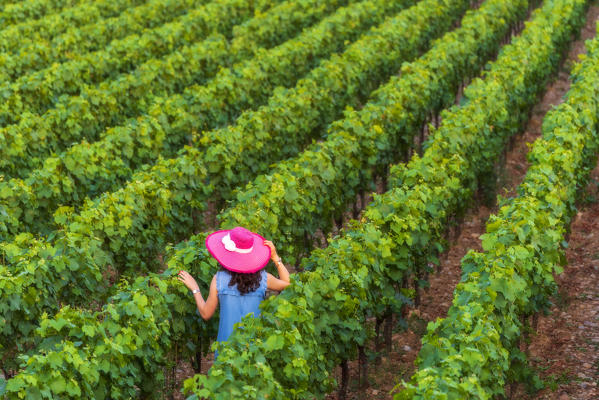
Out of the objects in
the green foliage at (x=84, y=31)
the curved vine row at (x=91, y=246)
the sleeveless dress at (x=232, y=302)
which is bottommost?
the green foliage at (x=84, y=31)

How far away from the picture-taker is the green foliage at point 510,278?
20.6ft

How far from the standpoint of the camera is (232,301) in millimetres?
7082

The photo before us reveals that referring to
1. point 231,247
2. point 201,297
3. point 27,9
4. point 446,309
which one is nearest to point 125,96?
point 446,309

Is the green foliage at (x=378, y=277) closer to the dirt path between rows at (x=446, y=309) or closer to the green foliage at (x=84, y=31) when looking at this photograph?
the dirt path between rows at (x=446, y=309)

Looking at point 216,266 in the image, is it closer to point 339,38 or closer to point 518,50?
point 518,50

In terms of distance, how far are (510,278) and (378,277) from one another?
1418 millimetres

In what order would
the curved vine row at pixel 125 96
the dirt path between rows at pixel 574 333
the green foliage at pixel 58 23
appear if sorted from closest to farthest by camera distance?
1. the dirt path between rows at pixel 574 333
2. the curved vine row at pixel 125 96
3. the green foliage at pixel 58 23

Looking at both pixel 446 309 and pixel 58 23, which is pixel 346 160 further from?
pixel 58 23

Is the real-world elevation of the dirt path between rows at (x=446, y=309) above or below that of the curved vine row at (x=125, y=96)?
below

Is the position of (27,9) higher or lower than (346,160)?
lower

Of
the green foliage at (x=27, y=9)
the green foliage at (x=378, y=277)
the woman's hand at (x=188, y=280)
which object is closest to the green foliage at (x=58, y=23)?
the green foliage at (x=27, y=9)

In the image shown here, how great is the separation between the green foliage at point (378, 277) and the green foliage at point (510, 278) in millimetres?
41

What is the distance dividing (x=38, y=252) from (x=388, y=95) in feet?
21.9

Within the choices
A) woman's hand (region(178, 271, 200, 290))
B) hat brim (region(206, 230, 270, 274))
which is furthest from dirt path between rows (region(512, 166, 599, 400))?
woman's hand (region(178, 271, 200, 290))
